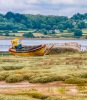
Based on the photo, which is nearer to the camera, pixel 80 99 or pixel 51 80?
pixel 80 99

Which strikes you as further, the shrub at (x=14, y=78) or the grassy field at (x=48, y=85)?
the shrub at (x=14, y=78)

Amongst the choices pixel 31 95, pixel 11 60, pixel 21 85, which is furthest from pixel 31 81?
pixel 11 60

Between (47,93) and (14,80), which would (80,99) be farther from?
(14,80)

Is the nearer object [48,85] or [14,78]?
[48,85]

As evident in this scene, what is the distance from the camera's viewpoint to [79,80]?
39.8m

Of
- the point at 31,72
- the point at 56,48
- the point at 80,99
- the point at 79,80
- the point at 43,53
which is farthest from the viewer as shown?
the point at 56,48

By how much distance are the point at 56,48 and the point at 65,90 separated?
51057 millimetres

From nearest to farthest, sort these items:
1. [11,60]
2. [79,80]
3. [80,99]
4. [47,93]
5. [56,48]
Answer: [80,99] → [47,93] → [79,80] → [11,60] → [56,48]

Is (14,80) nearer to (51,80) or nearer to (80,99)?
(51,80)

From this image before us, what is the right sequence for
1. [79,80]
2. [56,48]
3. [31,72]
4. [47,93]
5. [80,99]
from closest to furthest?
1. [80,99]
2. [47,93]
3. [79,80]
4. [31,72]
5. [56,48]

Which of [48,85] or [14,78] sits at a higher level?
[14,78]

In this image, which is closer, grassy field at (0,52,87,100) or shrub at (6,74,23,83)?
grassy field at (0,52,87,100)

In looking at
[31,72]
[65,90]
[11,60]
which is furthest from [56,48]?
[65,90]

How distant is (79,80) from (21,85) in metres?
4.98
